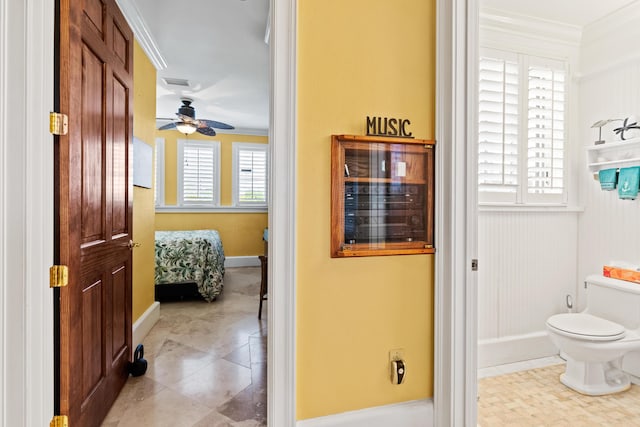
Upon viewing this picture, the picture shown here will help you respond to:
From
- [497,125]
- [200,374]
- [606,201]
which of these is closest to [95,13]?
[200,374]

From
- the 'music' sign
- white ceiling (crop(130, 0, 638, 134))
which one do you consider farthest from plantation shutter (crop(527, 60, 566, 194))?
the 'music' sign

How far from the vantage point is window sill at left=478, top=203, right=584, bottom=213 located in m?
2.64

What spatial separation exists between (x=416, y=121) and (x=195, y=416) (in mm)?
2168

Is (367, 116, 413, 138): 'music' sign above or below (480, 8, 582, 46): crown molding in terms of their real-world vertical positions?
below

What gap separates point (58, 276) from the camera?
1.43 metres

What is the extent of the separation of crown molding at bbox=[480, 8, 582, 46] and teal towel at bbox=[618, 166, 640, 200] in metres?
1.24

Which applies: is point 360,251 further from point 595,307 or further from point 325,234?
point 595,307

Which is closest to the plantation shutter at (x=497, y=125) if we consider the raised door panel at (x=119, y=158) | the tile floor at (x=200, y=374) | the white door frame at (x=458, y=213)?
the white door frame at (x=458, y=213)

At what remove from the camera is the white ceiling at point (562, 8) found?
2.47 m

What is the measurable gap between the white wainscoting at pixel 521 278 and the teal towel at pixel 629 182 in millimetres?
437

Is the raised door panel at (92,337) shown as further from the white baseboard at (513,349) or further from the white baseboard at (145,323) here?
the white baseboard at (513,349)

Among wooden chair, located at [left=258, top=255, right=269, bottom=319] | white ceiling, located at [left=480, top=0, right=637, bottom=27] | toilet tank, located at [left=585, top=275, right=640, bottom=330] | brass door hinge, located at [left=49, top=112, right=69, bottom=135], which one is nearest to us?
brass door hinge, located at [left=49, top=112, right=69, bottom=135]

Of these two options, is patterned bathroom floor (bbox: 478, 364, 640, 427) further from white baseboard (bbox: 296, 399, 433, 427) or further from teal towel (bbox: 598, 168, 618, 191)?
teal towel (bbox: 598, 168, 618, 191)

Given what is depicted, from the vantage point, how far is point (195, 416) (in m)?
1.97
